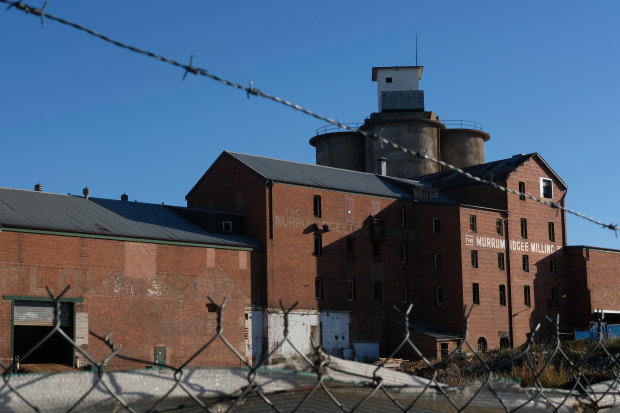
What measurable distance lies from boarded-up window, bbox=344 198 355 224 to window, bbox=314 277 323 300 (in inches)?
167

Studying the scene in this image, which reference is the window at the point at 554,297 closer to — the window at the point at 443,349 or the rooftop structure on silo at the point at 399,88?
the window at the point at 443,349

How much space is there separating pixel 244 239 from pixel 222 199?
4751mm

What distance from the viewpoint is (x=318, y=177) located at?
186ft

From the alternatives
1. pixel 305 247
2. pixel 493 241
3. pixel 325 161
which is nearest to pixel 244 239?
pixel 305 247

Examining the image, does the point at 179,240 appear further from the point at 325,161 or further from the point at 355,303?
the point at 325,161

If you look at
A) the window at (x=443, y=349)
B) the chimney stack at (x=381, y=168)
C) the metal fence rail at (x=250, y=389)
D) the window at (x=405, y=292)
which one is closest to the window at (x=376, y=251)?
the window at (x=405, y=292)

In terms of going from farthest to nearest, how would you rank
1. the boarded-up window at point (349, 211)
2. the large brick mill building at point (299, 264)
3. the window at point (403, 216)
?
the window at point (403, 216) → the boarded-up window at point (349, 211) → the large brick mill building at point (299, 264)

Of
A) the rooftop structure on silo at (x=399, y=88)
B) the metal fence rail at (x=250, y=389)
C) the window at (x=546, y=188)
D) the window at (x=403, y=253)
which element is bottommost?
the metal fence rail at (x=250, y=389)

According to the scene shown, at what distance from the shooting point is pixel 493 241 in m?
58.0

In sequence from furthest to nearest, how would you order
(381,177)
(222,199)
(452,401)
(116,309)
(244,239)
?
1. (381,177)
2. (222,199)
3. (244,239)
4. (116,309)
5. (452,401)

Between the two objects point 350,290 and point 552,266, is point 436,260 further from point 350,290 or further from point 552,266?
point 552,266

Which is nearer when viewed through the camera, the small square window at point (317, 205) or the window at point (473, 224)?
the small square window at point (317, 205)

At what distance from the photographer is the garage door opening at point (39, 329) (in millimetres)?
41562

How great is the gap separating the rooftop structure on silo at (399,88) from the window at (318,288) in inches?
1008
